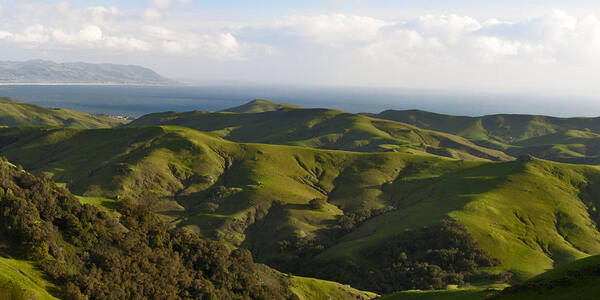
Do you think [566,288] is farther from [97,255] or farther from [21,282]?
[97,255]

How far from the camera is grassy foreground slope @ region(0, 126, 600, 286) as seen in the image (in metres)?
118

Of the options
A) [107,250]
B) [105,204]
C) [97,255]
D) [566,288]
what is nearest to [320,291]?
[105,204]

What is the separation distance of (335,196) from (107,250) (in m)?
135

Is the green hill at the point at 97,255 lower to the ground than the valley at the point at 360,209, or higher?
higher

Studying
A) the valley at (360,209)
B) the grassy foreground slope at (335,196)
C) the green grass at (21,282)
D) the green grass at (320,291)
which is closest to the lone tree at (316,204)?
the valley at (360,209)

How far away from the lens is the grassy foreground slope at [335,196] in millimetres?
118500

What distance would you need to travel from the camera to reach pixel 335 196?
174 m

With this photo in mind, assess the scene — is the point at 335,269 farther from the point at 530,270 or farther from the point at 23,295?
the point at 23,295

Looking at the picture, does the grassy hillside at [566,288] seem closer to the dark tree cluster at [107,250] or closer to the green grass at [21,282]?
the dark tree cluster at [107,250]

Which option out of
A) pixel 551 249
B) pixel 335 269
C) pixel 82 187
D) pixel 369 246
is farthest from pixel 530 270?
pixel 82 187

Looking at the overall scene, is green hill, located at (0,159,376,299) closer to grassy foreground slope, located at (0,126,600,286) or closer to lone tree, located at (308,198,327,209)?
grassy foreground slope, located at (0,126,600,286)

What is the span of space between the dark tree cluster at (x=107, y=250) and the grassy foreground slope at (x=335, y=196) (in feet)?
179

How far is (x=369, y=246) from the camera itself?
112m

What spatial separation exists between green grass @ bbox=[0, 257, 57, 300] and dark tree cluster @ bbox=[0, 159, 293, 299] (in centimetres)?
123
